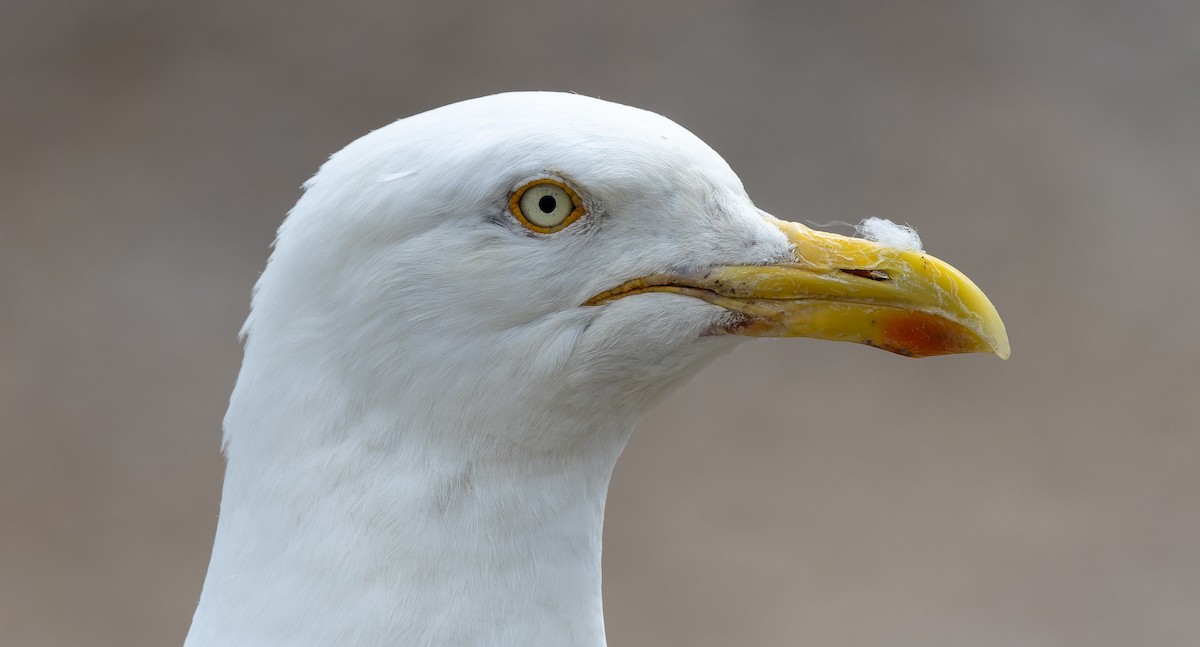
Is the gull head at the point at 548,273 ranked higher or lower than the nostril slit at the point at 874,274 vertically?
lower

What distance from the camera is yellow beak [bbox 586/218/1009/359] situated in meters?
1.53

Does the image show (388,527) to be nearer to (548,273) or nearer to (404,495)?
(404,495)

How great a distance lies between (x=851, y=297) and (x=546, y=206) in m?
0.40

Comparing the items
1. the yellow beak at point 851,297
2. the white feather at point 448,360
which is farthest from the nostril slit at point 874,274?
the white feather at point 448,360

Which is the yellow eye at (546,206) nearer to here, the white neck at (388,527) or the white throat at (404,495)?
the white throat at (404,495)

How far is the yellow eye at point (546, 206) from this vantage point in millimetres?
1484

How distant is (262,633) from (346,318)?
0.40m

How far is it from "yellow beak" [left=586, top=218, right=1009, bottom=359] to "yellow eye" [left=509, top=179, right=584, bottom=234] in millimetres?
123

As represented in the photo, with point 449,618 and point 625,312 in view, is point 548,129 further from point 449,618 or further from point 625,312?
point 449,618

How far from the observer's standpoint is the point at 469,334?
1480mm

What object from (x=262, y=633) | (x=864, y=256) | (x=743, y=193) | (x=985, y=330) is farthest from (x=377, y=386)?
(x=985, y=330)

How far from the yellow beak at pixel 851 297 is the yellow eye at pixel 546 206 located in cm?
12

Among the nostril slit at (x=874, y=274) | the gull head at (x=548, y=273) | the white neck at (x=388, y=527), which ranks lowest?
the white neck at (x=388, y=527)

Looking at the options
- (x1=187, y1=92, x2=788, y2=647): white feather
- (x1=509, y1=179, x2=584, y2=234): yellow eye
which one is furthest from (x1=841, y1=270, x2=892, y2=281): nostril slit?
(x1=509, y1=179, x2=584, y2=234): yellow eye
